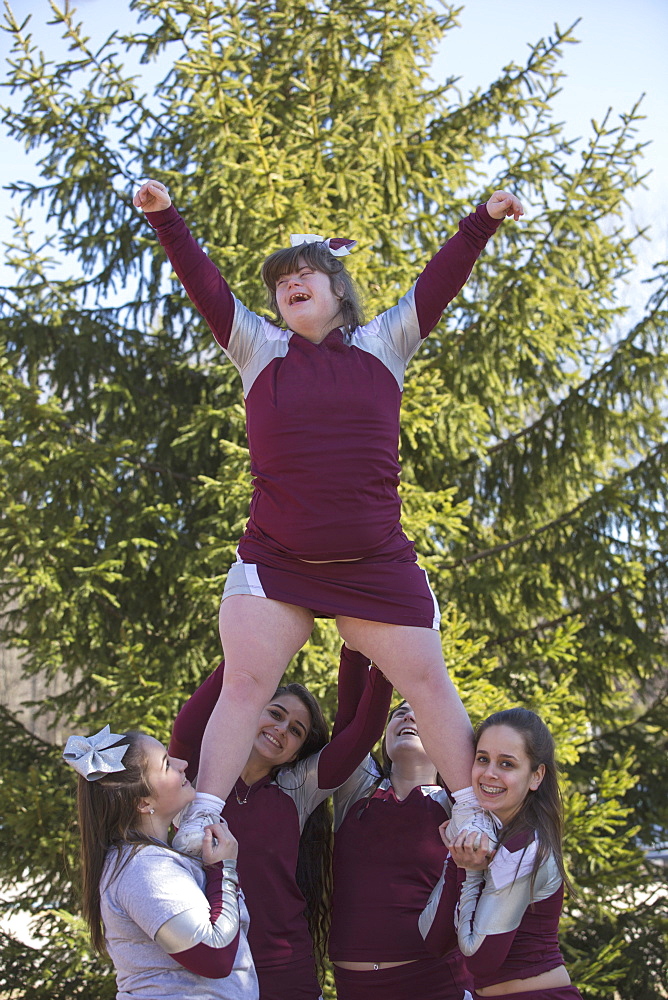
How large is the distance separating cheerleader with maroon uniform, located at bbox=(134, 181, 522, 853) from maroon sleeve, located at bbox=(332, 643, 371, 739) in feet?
1.46

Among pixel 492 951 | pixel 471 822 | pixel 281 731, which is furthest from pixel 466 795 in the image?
pixel 281 731

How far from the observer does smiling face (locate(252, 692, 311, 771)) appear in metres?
2.59

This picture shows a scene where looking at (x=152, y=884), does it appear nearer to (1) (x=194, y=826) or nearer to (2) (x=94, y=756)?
(1) (x=194, y=826)

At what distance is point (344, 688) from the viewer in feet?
8.35

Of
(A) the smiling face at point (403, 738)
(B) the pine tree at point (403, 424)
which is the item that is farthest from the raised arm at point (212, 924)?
(B) the pine tree at point (403, 424)

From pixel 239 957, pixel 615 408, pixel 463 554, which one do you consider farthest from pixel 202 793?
pixel 615 408

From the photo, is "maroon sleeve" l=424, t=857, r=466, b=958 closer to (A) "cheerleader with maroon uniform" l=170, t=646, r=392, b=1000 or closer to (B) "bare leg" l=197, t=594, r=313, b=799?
(A) "cheerleader with maroon uniform" l=170, t=646, r=392, b=1000

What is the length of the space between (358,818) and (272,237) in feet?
11.6

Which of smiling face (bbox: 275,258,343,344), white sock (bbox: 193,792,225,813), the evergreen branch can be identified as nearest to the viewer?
white sock (bbox: 193,792,225,813)

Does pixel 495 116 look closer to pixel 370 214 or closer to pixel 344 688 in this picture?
pixel 370 214

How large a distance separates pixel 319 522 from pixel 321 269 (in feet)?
1.97

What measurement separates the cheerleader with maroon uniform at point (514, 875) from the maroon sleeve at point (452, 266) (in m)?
0.93

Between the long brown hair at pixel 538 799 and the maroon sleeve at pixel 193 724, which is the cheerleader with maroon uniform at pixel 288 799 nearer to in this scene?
the maroon sleeve at pixel 193 724

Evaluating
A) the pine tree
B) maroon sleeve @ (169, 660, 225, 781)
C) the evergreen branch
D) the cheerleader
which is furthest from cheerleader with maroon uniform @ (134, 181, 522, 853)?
the evergreen branch
